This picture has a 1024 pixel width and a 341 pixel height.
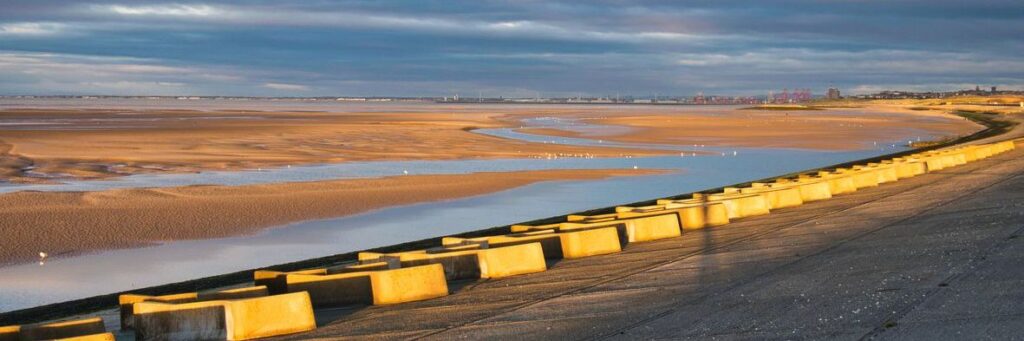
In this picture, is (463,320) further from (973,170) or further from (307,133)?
(307,133)

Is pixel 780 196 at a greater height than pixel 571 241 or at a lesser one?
→ lesser

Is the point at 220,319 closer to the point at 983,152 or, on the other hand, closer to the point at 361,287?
the point at 361,287

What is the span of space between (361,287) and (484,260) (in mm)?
1654

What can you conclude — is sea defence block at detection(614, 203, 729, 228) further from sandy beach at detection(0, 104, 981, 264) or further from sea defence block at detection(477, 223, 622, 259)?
sandy beach at detection(0, 104, 981, 264)

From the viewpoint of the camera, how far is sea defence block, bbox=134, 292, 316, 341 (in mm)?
8273

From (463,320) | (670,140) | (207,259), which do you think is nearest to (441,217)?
(207,259)

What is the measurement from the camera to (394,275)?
9.93m

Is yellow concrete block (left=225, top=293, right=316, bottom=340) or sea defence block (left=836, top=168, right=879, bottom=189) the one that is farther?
sea defence block (left=836, top=168, right=879, bottom=189)

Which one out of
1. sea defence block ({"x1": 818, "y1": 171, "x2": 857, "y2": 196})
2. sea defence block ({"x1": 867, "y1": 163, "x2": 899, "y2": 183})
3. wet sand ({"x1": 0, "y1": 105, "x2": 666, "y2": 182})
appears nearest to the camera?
sea defence block ({"x1": 818, "y1": 171, "x2": 857, "y2": 196})

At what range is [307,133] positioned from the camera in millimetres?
54406

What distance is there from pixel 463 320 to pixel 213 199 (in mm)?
14602

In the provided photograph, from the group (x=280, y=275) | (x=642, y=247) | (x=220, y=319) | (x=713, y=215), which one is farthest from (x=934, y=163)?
(x=220, y=319)

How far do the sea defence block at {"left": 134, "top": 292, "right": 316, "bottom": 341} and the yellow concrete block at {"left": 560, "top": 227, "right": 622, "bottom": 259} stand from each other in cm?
456

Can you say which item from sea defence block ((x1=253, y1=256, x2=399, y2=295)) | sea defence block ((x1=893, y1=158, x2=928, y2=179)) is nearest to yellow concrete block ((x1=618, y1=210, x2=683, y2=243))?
sea defence block ((x1=253, y1=256, x2=399, y2=295))
